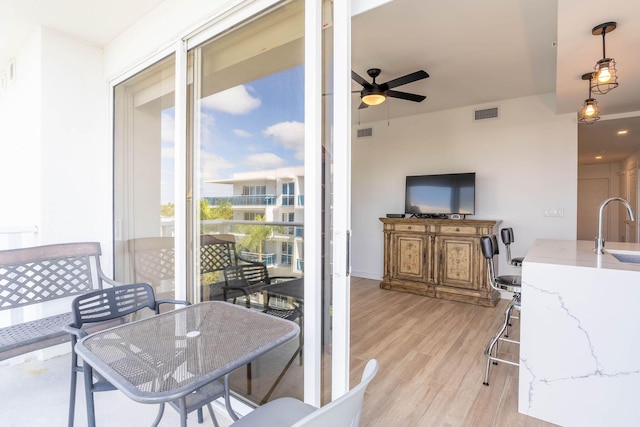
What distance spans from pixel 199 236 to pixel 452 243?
3.40 metres

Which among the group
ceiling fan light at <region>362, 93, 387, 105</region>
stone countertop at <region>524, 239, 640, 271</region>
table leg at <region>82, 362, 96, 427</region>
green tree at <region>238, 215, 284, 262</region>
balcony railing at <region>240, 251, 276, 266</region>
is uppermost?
ceiling fan light at <region>362, 93, 387, 105</region>

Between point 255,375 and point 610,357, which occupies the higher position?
point 610,357

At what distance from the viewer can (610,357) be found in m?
1.75

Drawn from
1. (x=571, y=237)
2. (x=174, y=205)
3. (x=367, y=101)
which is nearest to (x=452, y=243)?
(x=571, y=237)

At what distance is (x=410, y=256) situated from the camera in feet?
15.3

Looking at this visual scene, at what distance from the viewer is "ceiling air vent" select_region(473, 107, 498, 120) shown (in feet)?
14.8

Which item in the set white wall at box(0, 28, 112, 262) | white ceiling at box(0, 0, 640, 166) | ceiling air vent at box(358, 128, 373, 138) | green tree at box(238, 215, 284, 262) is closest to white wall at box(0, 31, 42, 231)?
white wall at box(0, 28, 112, 262)

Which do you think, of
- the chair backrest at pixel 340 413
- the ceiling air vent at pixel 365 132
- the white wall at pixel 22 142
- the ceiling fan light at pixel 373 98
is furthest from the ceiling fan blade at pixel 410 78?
the white wall at pixel 22 142

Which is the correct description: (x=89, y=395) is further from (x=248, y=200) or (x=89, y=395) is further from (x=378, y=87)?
(x=378, y=87)

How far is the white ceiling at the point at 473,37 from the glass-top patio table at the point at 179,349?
2.28m

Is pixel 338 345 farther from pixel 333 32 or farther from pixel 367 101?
pixel 367 101

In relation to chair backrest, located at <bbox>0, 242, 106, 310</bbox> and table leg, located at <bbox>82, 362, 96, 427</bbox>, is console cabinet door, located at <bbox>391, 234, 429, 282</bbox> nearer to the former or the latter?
chair backrest, located at <bbox>0, 242, 106, 310</bbox>

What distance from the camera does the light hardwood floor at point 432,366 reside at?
1.93 meters

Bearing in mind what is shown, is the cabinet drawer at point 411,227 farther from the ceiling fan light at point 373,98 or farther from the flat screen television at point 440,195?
the ceiling fan light at point 373,98
